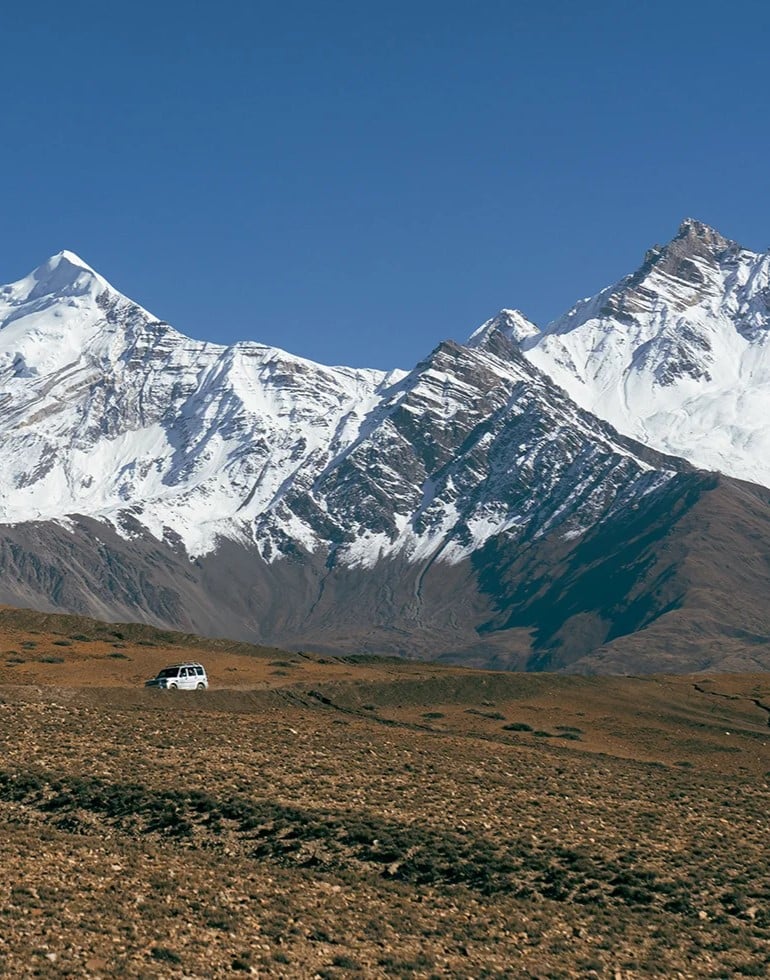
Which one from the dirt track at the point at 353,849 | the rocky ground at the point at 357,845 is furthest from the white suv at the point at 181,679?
the dirt track at the point at 353,849

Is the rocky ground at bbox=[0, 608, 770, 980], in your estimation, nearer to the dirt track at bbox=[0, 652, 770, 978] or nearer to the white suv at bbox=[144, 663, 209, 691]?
the dirt track at bbox=[0, 652, 770, 978]

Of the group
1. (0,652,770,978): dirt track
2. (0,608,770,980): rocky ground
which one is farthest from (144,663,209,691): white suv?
(0,652,770,978): dirt track

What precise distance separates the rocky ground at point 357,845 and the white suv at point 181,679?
2.35m

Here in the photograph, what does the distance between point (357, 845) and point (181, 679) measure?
37.6 metres

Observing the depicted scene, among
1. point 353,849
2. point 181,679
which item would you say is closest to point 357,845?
point 353,849

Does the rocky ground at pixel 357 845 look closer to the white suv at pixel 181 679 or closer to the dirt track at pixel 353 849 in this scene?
the dirt track at pixel 353 849

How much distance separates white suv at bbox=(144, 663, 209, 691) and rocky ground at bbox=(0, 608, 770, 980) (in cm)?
235

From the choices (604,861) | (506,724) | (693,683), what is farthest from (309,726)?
(693,683)

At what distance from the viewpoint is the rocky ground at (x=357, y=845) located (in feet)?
111

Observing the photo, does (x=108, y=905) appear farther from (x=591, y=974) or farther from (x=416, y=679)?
(x=416, y=679)

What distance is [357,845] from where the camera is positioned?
4384 cm

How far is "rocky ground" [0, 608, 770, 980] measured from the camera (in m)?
33.9

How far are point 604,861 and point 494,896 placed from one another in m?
5.34

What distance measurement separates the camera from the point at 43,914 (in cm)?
A: 3366
